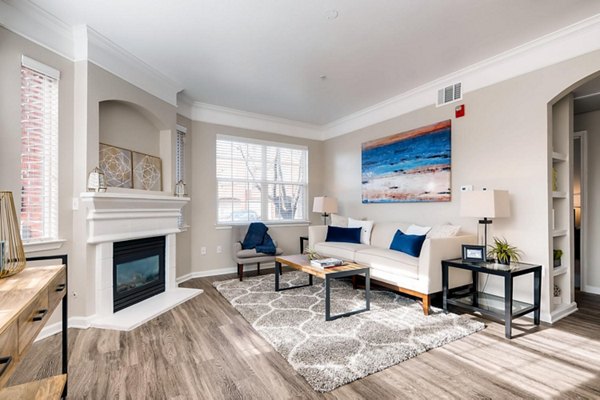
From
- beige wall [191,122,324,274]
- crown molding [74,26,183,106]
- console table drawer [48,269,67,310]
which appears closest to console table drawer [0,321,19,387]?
console table drawer [48,269,67,310]

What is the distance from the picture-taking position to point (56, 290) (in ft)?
4.98

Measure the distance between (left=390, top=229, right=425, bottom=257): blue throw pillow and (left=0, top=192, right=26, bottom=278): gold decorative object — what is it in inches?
133

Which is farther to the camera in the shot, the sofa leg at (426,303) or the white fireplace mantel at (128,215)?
the sofa leg at (426,303)

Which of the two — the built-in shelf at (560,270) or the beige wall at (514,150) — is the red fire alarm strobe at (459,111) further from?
the built-in shelf at (560,270)

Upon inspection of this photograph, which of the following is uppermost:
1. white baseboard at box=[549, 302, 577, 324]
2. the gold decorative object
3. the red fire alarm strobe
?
the red fire alarm strobe

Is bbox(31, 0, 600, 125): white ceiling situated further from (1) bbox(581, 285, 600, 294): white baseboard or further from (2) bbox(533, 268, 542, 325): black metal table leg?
(1) bbox(581, 285, 600, 294): white baseboard

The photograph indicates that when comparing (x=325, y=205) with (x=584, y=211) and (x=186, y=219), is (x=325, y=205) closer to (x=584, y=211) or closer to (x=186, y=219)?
(x=186, y=219)

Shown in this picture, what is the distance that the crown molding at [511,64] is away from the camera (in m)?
2.67

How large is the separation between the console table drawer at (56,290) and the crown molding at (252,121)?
11.5 ft

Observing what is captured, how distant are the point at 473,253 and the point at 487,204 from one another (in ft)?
1.67

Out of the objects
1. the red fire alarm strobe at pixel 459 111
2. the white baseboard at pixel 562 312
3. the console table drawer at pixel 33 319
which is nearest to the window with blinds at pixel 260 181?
the red fire alarm strobe at pixel 459 111

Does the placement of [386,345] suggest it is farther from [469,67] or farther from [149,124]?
[149,124]

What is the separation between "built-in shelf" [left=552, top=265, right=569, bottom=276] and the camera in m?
3.05

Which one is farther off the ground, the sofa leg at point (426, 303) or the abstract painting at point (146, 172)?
the abstract painting at point (146, 172)
